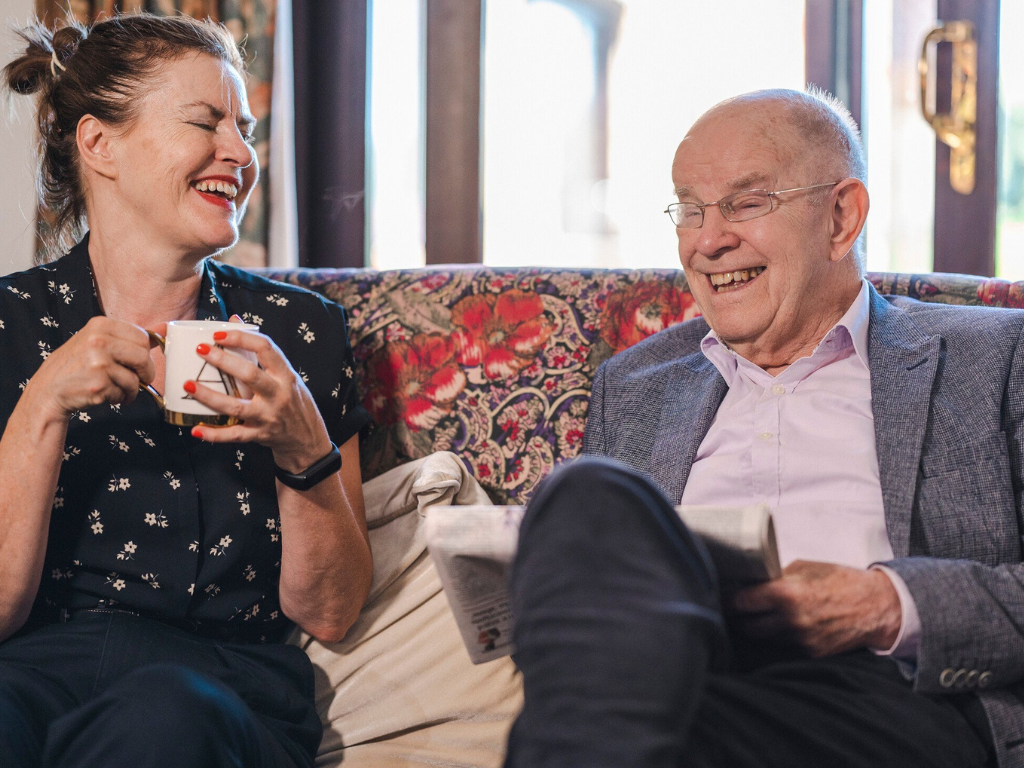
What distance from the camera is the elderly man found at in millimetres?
744

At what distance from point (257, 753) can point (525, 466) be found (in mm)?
716

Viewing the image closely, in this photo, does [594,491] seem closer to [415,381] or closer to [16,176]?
[415,381]

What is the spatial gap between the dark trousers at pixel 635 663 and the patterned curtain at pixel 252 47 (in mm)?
1876

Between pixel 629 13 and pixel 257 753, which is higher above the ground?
pixel 629 13

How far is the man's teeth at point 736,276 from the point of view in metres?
1.49

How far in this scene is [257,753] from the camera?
42.0 inches

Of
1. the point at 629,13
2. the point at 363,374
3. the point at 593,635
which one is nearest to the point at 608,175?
the point at 629,13

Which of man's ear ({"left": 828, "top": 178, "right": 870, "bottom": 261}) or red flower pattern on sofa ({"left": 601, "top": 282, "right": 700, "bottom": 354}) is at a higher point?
man's ear ({"left": 828, "top": 178, "right": 870, "bottom": 261})

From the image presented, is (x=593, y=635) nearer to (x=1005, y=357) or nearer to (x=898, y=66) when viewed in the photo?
(x=1005, y=357)

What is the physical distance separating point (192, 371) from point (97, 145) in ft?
1.93

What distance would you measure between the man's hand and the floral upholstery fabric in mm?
638

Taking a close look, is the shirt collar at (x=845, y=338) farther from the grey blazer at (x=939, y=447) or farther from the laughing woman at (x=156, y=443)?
the laughing woman at (x=156, y=443)

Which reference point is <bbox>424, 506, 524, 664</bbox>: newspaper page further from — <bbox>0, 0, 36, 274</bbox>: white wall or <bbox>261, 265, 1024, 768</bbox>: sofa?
<bbox>0, 0, 36, 274</bbox>: white wall

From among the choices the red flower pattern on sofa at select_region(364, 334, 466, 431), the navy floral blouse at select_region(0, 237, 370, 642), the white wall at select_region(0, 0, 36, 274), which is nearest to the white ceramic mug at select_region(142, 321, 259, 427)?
the navy floral blouse at select_region(0, 237, 370, 642)
